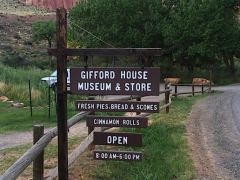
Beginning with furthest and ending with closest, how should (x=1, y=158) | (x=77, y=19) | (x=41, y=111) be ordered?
(x=77, y=19)
(x=41, y=111)
(x=1, y=158)

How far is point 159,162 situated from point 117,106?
2.11 meters

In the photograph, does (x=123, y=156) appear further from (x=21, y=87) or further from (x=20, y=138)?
(x=21, y=87)

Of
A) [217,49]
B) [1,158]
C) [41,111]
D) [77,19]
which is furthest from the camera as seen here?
[77,19]

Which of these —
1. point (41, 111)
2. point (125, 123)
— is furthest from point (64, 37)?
point (41, 111)

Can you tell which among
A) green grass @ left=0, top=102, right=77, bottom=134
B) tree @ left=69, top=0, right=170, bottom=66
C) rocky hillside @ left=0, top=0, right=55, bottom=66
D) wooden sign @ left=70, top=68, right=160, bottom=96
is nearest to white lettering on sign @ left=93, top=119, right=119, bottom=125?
wooden sign @ left=70, top=68, right=160, bottom=96

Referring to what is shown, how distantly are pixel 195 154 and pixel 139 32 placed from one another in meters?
36.4

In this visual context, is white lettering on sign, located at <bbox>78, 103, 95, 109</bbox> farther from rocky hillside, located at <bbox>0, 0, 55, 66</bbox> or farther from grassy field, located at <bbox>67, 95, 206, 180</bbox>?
rocky hillside, located at <bbox>0, 0, 55, 66</bbox>

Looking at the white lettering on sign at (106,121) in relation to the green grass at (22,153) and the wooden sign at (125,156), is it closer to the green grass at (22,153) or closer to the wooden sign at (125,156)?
the wooden sign at (125,156)

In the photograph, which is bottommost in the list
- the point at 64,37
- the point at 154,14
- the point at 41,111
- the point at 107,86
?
the point at 41,111

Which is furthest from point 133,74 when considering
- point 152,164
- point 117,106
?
point 152,164

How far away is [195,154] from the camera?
11719mm

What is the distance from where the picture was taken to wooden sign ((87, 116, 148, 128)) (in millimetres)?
8984

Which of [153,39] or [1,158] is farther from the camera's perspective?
[153,39]

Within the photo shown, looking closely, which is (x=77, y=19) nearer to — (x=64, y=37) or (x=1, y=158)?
(x=1, y=158)
